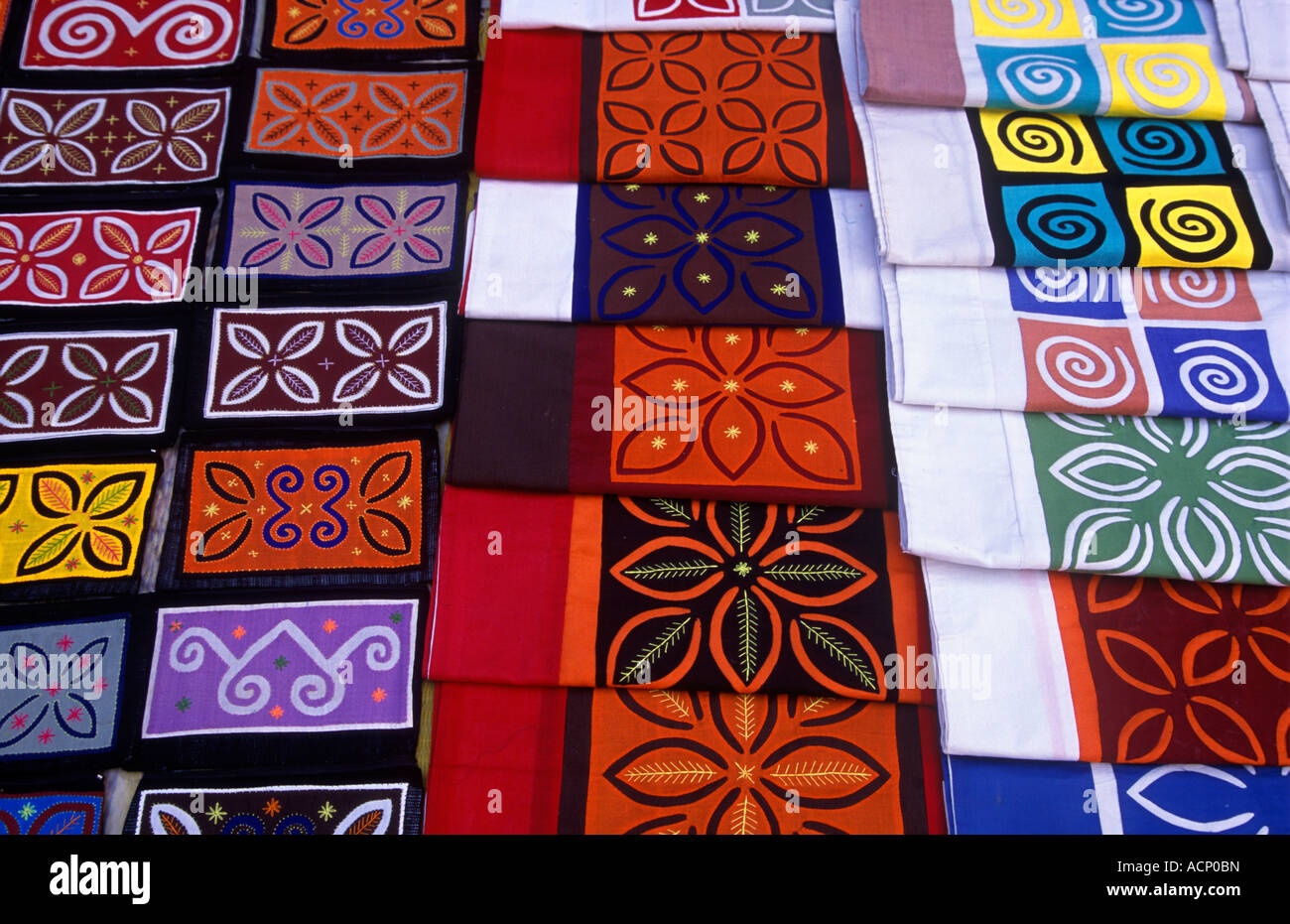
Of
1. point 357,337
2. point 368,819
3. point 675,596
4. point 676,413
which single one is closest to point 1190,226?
point 676,413

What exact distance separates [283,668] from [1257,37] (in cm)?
141

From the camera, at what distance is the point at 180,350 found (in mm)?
1167

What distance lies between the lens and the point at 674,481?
3.38ft

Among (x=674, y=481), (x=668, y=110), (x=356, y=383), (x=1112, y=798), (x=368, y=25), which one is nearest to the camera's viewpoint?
(x=1112, y=798)

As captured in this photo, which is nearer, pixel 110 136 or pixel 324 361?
pixel 324 361

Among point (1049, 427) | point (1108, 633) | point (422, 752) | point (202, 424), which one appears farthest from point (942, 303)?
point (202, 424)

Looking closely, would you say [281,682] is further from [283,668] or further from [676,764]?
[676,764]

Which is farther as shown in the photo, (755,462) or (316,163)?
(316,163)

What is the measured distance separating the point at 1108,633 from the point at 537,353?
0.68 m

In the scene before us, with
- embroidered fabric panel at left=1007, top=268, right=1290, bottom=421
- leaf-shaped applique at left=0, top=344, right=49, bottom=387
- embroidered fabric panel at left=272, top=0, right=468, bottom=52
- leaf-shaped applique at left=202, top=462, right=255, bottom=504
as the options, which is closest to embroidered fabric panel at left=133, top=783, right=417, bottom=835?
leaf-shaped applique at left=202, top=462, right=255, bottom=504

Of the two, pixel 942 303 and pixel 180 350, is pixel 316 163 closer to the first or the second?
pixel 180 350

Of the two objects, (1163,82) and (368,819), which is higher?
(1163,82)
